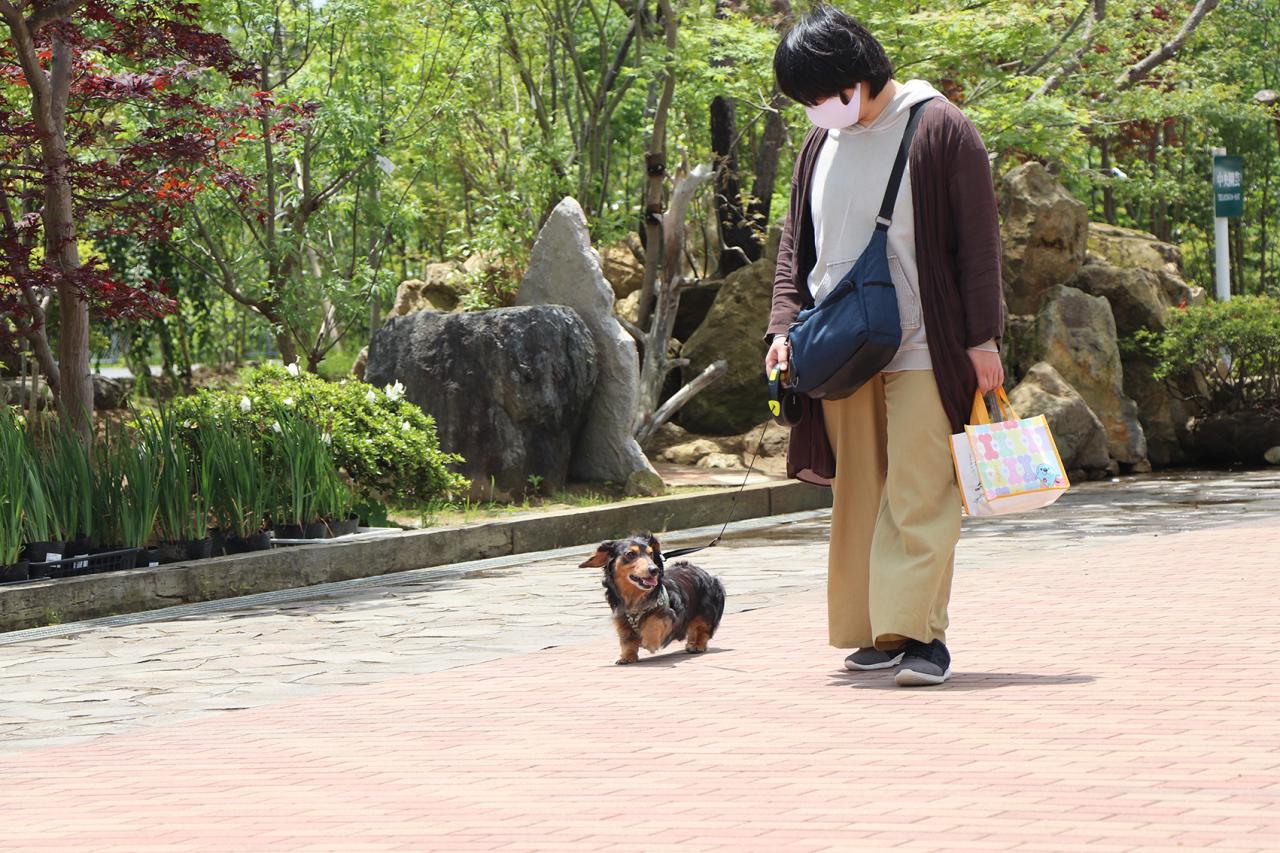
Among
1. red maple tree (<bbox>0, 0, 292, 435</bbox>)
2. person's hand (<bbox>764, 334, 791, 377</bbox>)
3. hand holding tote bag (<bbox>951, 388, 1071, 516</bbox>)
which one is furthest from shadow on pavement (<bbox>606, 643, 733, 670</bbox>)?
red maple tree (<bbox>0, 0, 292, 435</bbox>)

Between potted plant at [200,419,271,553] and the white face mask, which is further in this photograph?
potted plant at [200,419,271,553]

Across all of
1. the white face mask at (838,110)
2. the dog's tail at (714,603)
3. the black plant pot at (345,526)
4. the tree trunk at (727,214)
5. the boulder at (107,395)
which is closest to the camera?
the white face mask at (838,110)

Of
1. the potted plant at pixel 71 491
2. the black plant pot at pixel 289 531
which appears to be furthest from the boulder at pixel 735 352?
Answer: the potted plant at pixel 71 491

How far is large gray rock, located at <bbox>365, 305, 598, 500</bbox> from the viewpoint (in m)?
13.7

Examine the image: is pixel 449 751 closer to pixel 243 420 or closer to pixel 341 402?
pixel 243 420

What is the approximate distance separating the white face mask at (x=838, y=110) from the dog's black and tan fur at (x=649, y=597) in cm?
175

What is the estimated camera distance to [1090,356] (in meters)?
18.9

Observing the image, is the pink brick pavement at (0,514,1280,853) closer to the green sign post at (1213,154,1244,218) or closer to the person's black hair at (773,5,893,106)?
the person's black hair at (773,5,893,106)

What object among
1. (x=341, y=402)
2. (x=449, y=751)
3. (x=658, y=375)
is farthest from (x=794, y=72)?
(x=658, y=375)

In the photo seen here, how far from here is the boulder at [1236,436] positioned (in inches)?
758

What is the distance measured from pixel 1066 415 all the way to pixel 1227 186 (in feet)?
25.3

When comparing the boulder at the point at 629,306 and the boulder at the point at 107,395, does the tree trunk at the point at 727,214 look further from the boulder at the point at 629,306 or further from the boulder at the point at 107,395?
the boulder at the point at 107,395

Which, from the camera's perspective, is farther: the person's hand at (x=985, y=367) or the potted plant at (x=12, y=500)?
the potted plant at (x=12, y=500)

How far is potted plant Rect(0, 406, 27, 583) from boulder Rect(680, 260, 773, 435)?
10323 millimetres
